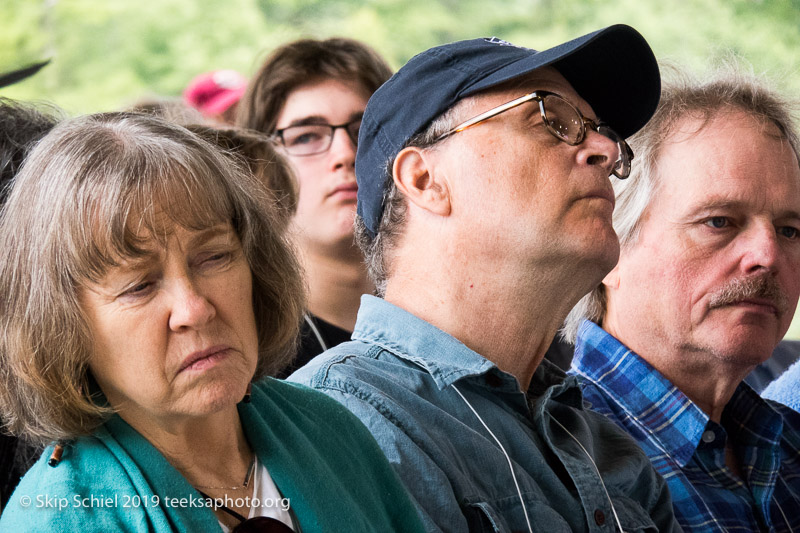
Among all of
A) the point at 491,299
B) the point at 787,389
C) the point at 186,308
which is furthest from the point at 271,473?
the point at 787,389

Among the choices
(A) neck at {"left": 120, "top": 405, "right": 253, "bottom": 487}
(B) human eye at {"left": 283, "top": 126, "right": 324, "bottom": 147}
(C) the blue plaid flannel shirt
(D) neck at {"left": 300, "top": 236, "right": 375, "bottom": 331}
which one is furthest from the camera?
(B) human eye at {"left": 283, "top": 126, "right": 324, "bottom": 147}

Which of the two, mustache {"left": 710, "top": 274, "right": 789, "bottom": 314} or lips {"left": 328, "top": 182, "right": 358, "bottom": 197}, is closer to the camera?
mustache {"left": 710, "top": 274, "right": 789, "bottom": 314}

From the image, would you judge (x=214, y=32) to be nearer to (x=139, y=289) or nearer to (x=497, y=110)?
(x=497, y=110)

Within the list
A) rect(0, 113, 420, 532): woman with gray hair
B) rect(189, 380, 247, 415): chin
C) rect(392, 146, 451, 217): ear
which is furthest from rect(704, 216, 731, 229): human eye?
rect(189, 380, 247, 415): chin

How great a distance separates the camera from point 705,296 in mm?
1863

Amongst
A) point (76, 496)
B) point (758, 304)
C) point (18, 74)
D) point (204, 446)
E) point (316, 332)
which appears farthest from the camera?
point (316, 332)

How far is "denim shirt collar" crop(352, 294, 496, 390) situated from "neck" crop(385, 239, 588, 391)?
55 mm

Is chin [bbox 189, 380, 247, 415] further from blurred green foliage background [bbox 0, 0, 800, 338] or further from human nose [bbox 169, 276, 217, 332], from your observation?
blurred green foliage background [bbox 0, 0, 800, 338]

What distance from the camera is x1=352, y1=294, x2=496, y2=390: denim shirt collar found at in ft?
4.65

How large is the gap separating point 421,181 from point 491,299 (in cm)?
24

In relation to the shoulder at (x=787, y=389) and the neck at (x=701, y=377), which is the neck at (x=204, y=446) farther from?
the shoulder at (x=787, y=389)

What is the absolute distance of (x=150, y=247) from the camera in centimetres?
99

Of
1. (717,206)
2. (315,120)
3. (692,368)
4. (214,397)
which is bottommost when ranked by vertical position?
(692,368)

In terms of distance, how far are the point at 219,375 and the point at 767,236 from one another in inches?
50.5
